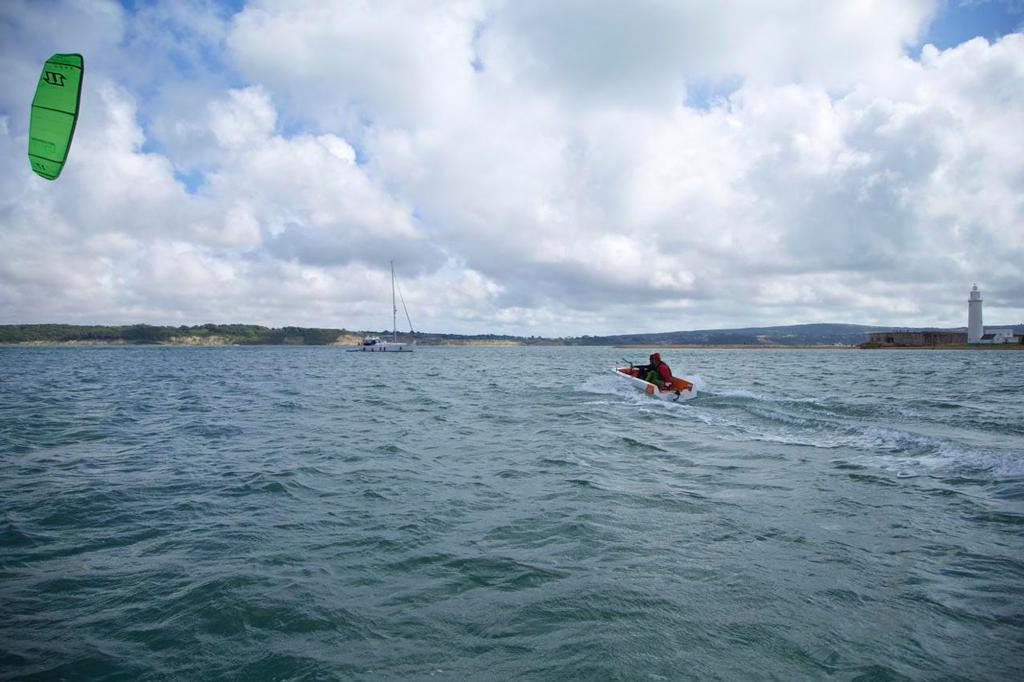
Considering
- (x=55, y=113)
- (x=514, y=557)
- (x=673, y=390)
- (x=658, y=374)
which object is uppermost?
(x=55, y=113)

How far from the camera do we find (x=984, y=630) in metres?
4.92

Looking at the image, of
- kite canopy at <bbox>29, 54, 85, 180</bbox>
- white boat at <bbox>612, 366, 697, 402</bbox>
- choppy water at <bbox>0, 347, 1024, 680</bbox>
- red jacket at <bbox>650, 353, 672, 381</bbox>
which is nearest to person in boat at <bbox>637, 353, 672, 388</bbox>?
red jacket at <bbox>650, 353, 672, 381</bbox>

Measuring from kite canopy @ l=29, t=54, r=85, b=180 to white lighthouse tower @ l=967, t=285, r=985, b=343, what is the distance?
148180mm

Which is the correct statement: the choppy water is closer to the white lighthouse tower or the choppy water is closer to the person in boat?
the person in boat

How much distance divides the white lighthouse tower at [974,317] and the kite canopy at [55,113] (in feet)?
486

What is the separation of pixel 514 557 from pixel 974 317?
149 m

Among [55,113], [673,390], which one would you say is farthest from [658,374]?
[55,113]

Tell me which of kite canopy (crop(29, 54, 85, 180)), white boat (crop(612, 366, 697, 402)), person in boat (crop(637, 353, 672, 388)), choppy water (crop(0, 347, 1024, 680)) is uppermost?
kite canopy (crop(29, 54, 85, 180))

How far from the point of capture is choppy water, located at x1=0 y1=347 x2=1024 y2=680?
4578 millimetres

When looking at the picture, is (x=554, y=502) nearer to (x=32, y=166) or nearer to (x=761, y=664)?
(x=761, y=664)

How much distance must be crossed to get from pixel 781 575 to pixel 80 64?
29.9 ft

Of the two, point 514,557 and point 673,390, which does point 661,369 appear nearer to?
point 673,390

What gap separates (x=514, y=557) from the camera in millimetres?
6621

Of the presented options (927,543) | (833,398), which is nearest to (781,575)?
(927,543)
